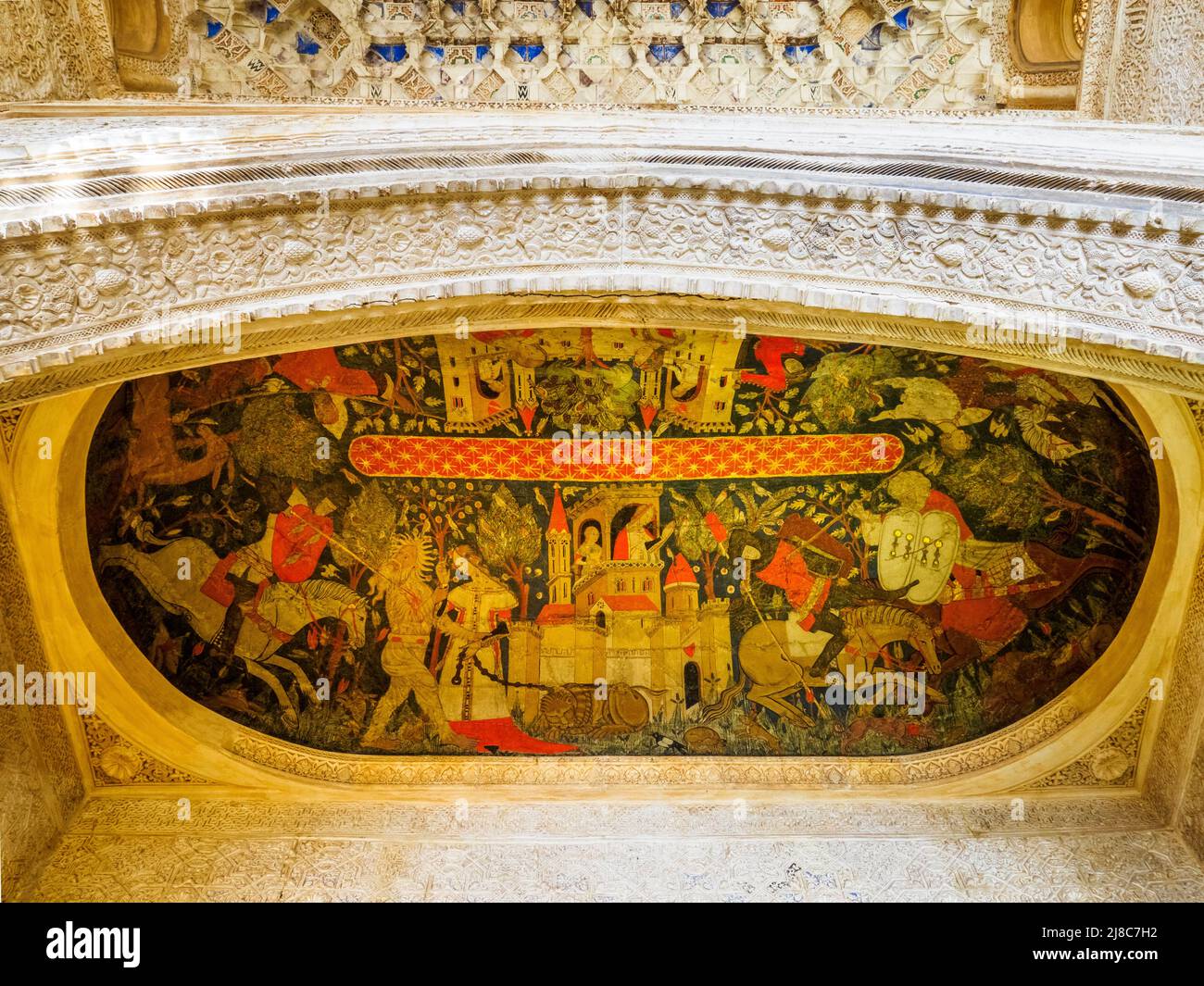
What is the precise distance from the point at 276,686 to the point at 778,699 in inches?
105

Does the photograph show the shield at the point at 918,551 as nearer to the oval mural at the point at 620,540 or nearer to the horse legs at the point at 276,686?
the oval mural at the point at 620,540

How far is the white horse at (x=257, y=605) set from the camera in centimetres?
462

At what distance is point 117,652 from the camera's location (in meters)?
4.66

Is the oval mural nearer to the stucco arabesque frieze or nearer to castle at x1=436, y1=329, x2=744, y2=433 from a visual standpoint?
castle at x1=436, y1=329, x2=744, y2=433

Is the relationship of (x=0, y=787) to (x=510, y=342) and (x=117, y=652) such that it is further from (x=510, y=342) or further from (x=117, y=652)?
(x=510, y=342)

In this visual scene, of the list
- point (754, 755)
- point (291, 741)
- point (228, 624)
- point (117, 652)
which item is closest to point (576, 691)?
point (754, 755)

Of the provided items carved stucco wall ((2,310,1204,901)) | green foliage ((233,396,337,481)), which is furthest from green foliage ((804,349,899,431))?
green foliage ((233,396,337,481))

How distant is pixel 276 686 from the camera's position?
4855mm

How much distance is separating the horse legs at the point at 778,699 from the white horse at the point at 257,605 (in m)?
2.12

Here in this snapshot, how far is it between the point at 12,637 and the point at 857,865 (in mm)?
4239

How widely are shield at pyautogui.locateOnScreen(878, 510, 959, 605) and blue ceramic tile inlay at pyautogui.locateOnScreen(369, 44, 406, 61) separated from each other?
3.39 metres

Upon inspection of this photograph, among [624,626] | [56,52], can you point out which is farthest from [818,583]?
[56,52]

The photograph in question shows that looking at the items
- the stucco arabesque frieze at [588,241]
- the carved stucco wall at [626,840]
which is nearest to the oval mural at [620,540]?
the carved stucco wall at [626,840]

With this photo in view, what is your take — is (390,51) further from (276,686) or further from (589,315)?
(276,686)
